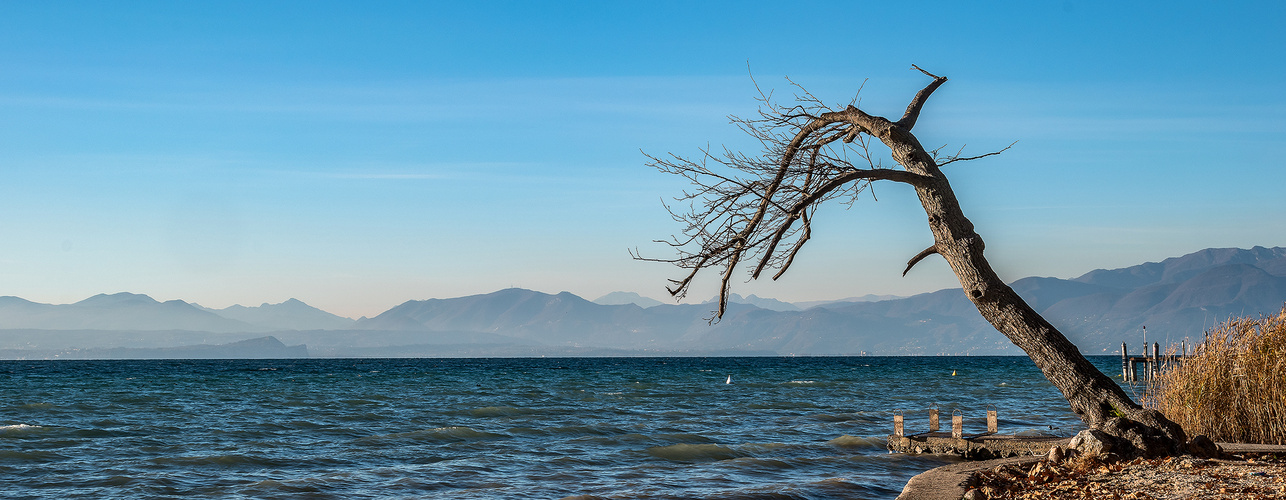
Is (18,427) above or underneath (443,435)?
underneath

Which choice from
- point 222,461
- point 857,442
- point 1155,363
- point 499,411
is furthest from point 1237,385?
point 1155,363

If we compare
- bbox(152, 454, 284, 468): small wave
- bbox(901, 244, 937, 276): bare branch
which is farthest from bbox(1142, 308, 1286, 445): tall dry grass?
bbox(152, 454, 284, 468): small wave

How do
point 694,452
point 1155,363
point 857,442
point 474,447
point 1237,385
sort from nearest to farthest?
point 1237,385 → point 694,452 → point 474,447 → point 857,442 → point 1155,363

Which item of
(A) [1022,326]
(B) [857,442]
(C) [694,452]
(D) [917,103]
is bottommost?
(C) [694,452]

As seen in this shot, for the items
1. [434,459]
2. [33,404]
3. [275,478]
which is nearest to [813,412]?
[434,459]

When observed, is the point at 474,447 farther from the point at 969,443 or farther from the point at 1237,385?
the point at 1237,385

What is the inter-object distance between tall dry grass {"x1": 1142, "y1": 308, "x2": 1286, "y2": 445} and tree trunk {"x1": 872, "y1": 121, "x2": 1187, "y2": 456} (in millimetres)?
3797

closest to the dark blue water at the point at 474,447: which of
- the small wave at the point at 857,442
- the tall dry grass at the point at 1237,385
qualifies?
the small wave at the point at 857,442

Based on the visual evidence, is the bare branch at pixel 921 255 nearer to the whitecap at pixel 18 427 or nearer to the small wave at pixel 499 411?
the small wave at pixel 499 411

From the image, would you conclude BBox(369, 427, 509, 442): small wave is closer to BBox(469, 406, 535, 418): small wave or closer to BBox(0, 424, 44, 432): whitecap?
BBox(469, 406, 535, 418): small wave

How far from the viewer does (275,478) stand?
14.9 metres

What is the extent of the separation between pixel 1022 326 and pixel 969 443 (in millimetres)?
7107

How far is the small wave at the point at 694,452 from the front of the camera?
17531 millimetres

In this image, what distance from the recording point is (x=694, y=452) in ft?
59.6
